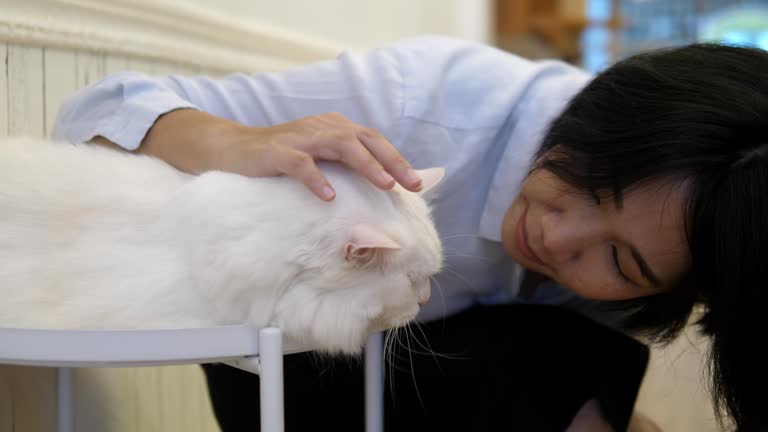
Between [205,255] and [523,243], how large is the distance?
1.37 feet

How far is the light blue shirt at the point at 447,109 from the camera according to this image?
91cm

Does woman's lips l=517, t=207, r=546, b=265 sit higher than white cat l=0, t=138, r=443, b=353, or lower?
lower

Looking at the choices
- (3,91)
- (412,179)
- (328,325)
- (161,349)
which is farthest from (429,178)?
(3,91)

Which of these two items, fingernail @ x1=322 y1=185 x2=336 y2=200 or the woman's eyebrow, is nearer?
fingernail @ x1=322 y1=185 x2=336 y2=200

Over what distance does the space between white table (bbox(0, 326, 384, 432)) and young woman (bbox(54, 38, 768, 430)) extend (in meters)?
0.14

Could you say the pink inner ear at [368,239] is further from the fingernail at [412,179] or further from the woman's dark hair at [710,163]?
the woman's dark hair at [710,163]

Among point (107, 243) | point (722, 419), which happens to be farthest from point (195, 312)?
point (722, 419)

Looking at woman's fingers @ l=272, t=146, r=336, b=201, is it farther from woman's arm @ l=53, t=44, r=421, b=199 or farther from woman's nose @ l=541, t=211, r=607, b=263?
woman's nose @ l=541, t=211, r=607, b=263

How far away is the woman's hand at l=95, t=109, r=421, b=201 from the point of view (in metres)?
0.59

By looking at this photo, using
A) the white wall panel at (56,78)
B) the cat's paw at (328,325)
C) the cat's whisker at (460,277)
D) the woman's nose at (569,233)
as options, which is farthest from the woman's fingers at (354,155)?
the white wall panel at (56,78)

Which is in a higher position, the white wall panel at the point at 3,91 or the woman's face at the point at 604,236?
the white wall panel at the point at 3,91

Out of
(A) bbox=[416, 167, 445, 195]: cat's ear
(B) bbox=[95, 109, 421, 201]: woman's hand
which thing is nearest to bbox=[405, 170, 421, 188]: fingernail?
(B) bbox=[95, 109, 421, 201]: woman's hand

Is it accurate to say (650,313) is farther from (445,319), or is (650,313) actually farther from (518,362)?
(445,319)

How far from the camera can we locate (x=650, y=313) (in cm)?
87
